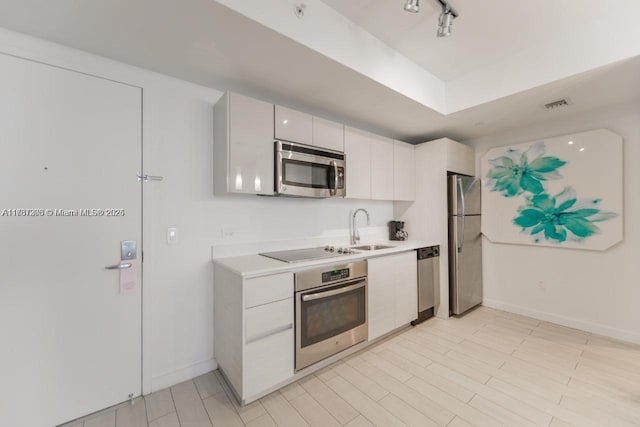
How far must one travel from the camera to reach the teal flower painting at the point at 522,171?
10.1 feet

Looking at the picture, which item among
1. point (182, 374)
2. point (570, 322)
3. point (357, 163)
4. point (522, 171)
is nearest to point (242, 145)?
point (357, 163)

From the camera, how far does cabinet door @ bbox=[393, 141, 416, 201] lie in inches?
129

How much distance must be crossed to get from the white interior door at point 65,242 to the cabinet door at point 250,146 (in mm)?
665

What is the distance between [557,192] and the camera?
301 centimetres

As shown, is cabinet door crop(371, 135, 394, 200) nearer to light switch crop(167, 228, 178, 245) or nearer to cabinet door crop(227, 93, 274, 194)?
cabinet door crop(227, 93, 274, 194)

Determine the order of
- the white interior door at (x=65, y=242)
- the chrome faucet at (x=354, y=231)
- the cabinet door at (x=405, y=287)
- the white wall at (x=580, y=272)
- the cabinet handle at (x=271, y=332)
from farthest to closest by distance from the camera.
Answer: the chrome faucet at (x=354, y=231), the cabinet door at (x=405, y=287), the white wall at (x=580, y=272), the cabinet handle at (x=271, y=332), the white interior door at (x=65, y=242)

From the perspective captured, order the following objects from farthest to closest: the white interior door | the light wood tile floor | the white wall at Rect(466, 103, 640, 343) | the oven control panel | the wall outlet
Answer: the white wall at Rect(466, 103, 640, 343) → the wall outlet → the oven control panel → the light wood tile floor → the white interior door

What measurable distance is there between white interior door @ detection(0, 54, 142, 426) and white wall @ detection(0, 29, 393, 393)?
81 millimetres

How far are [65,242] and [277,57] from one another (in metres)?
1.82

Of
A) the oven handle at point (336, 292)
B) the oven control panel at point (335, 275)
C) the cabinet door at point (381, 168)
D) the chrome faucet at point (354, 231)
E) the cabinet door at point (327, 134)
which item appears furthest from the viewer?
the chrome faucet at point (354, 231)

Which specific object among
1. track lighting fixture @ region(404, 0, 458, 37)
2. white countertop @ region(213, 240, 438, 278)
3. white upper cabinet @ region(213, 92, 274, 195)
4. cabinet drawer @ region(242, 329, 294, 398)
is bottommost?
cabinet drawer @ region(242, 329, 294, 398)

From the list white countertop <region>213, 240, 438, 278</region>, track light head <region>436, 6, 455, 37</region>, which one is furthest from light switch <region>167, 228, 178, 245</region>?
track light head <region>436, 6, 455, 37</region>

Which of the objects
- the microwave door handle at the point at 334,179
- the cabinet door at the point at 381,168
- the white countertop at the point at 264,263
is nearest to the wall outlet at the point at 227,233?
the white countertop at the point at 264,263

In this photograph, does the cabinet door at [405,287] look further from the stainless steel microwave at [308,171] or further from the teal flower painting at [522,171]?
the teal flower painting at [522,171]
